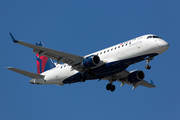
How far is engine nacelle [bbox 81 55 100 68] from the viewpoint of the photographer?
3738 centimetres

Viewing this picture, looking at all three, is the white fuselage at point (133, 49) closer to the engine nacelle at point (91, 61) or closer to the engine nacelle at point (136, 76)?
the engine nacelle at point (91, 61)

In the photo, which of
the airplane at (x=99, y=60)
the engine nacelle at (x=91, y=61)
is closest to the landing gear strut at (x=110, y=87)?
the airplane at (x=99, y=60)

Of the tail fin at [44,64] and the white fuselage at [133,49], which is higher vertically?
the tail fin at [44,64]

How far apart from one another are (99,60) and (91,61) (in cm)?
100

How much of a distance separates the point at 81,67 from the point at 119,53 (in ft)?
16.5

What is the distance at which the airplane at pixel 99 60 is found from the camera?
36312mm

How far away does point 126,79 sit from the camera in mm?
44688

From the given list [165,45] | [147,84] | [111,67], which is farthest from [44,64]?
[165,45]

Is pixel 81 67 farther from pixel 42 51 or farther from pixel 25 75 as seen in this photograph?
pixel 25 75

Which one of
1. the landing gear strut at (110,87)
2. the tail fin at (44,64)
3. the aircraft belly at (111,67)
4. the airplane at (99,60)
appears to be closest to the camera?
the airplane at (99,60)

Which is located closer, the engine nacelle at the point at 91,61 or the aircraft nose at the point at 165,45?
the aircraft nose at the point at 165,45

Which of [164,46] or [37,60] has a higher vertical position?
[37,60]

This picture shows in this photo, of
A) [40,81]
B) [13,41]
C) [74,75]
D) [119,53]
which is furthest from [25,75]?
[119,53]

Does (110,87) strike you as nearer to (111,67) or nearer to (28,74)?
(111,67)
